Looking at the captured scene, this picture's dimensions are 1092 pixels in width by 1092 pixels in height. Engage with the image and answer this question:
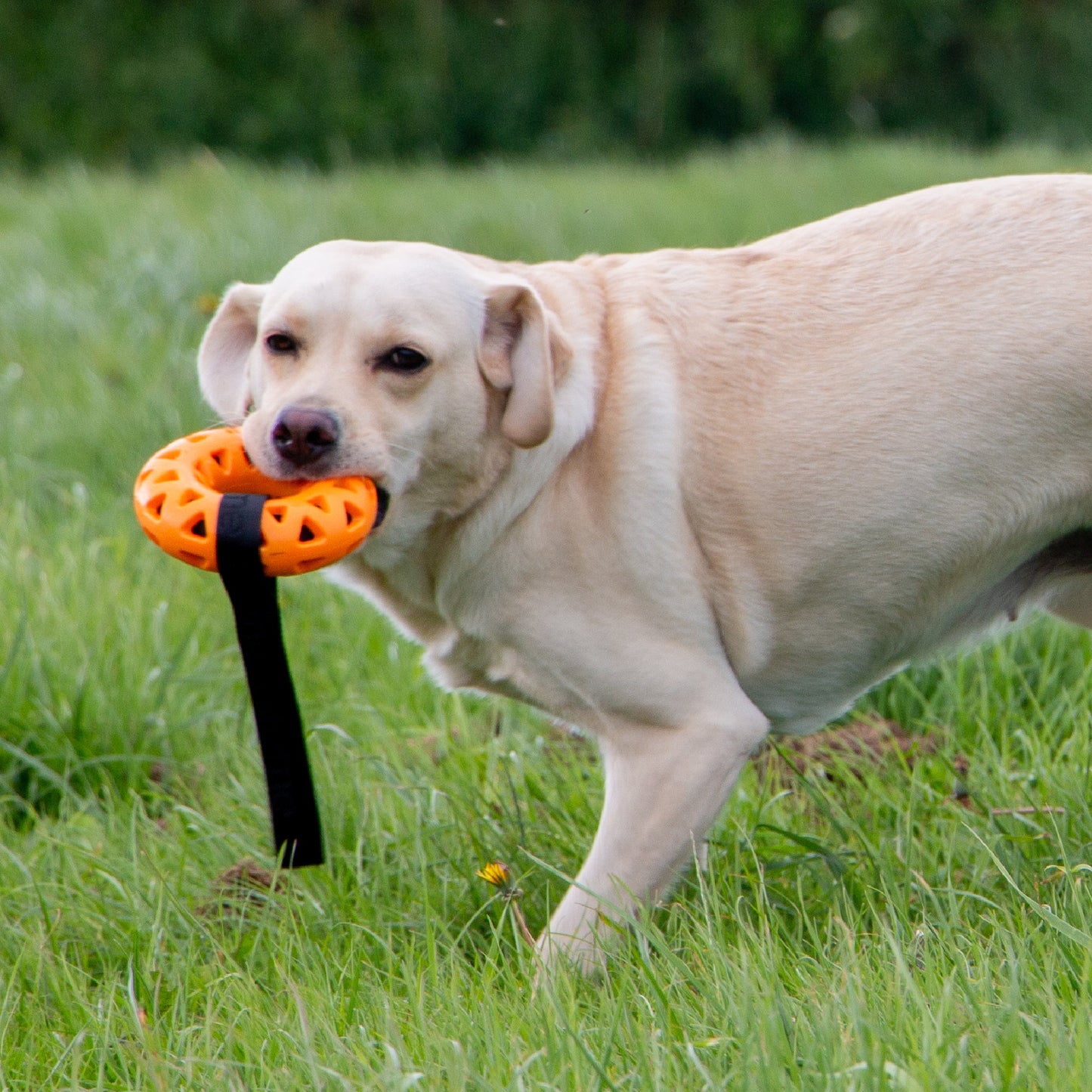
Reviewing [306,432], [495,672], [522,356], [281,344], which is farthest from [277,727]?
[522,356]

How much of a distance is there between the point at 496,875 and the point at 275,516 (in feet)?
2.69

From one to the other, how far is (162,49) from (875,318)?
1629cm

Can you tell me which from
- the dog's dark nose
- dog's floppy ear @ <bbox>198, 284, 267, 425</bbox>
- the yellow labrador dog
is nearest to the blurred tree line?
dog's floppy ear @ <bbox>198, 284, 267, 425</bbox>

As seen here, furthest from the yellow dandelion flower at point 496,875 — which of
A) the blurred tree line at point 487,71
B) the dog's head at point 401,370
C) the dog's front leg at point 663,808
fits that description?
the blurred tree line at point 487,71

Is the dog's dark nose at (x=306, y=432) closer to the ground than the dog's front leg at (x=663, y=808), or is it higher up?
higher up

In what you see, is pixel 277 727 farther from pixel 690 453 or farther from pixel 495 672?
pixel 690 453

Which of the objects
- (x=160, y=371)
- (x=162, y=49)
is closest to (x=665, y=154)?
(x=162, y=49)

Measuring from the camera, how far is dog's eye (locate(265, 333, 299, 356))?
268 centimetres

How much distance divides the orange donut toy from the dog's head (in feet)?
0.16

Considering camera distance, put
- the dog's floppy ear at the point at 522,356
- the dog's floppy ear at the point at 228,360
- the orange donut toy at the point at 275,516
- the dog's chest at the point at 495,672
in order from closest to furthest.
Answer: the orange donut toy at the point at 275,516
the dog's floppy ear at the point at 522,356
the dog's chest at the point at 495,672
the dog's floppy ear at the point at 228,360

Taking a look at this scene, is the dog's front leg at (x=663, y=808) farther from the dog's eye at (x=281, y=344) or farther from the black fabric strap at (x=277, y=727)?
the dog's eye at (x=281, y=344)

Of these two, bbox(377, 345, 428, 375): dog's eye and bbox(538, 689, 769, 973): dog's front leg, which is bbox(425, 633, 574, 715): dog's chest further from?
bbox(377, 345, 428, 375): dog's eye

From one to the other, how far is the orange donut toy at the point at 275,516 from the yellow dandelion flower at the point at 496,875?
2.32 feet

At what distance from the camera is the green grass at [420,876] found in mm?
2119
